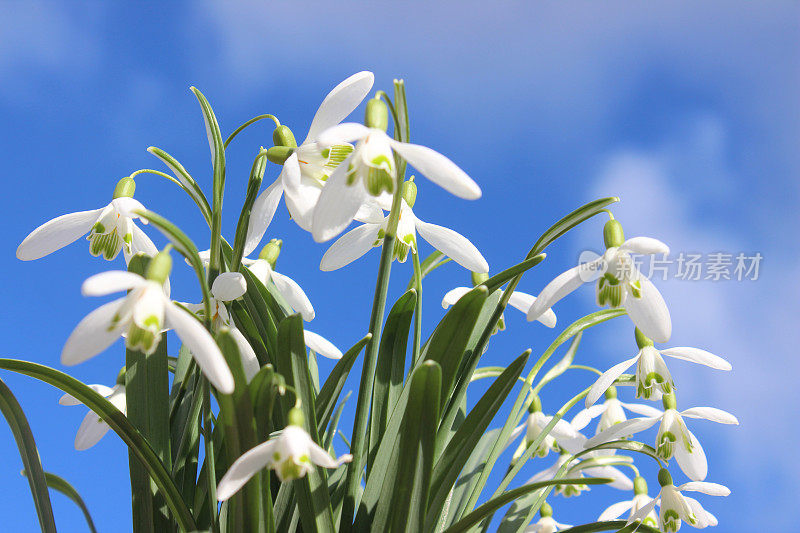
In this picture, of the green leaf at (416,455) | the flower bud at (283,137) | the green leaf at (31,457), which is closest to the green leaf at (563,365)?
the green leaf at (416,455)

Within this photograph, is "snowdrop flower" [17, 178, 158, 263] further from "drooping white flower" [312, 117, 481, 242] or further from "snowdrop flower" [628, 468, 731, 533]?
"snowdrop flower" [628, 468, 731, 533]

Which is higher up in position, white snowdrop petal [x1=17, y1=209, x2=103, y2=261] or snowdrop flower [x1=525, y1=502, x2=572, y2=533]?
white snowdrop petal [x1=17, y1=209, x2=103, y2=261]

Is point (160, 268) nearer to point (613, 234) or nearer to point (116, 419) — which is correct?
point (116, 419)

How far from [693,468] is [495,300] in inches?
22.9

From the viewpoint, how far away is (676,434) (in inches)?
53.1

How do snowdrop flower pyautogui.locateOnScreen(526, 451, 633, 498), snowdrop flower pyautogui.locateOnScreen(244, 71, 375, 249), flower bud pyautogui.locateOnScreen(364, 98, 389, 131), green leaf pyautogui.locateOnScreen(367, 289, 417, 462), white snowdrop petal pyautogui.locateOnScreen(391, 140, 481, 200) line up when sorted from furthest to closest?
snowdrop flower pyautogui.locateOnScreen(526, 451, 633, 498)
green leaf pyautogui.locateOnScreen(367, 289, 417, 462)
snowdrop flower pyautogui.locateOnScreen(244, 71, 375, 249)
flower bud pyautogui.locateOnScreen(364, 98, 389, 131)
white snowdrop petal pyautogui.locateOnScreen(391, 140, 481, 200)

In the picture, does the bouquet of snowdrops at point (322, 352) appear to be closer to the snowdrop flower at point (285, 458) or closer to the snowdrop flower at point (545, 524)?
the snowdrop flower at point (285, 458)

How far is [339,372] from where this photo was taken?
1076mm

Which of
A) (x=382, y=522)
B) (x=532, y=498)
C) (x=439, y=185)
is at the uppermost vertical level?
(x=439, y=185)

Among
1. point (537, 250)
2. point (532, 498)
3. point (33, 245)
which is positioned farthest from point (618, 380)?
point (33, 245)

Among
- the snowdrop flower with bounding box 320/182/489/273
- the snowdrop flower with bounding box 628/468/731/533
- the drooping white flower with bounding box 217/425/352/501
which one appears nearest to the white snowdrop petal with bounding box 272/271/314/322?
the snowdrop flower with bounding box 320/182/489/273

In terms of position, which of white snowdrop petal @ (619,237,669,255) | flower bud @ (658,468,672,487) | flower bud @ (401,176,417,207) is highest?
flower bud @ (401,176,417,207)

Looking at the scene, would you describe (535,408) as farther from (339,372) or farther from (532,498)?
(339,372)

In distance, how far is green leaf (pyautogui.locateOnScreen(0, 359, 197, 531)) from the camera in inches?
40.3
